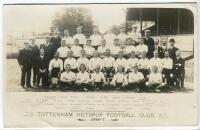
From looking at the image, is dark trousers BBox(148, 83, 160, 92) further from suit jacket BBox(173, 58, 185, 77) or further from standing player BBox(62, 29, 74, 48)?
standing player BBox(62, 29, 74, 48)

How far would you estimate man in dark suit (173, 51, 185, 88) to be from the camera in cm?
48

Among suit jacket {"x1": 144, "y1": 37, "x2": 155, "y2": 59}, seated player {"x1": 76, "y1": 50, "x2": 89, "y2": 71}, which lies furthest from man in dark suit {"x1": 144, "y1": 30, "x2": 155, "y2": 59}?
seated player {"x1": 76, "y1": 50, "x2": 89, "y2": 71}

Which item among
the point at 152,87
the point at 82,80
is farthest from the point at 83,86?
the point at 152,87

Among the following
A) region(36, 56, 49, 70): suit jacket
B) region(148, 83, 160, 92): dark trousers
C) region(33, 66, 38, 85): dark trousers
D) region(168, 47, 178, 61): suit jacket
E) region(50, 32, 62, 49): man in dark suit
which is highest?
region(50, 32, 62, 49): man in dark suit

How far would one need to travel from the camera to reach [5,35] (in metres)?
0.47

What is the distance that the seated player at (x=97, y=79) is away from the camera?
48 cm

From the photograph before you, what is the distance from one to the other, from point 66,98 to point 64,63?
6 centimetres

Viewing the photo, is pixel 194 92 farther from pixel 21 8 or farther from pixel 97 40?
pixel 21 8

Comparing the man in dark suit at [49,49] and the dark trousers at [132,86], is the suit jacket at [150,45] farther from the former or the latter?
the man in dark suit at [49,49]

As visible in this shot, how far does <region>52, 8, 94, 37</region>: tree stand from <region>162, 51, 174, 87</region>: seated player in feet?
0.43

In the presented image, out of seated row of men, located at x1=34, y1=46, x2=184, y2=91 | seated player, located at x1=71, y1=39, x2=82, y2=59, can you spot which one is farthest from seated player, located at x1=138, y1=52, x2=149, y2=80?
seated player, located at x1=71, y1=39, x2=82, y2=59

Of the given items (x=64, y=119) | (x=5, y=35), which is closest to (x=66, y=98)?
(x=64, y=119)

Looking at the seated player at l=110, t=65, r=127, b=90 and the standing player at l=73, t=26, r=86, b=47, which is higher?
the standing player at l=73, t=26, r=86, b=47

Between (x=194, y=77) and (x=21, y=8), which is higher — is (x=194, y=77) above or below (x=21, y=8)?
below
